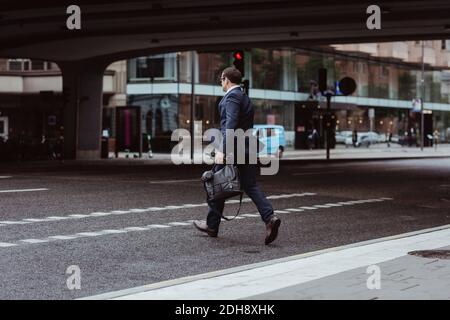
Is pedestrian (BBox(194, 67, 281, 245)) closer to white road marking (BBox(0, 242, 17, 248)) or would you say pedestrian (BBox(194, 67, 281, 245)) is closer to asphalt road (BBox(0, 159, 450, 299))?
asphalt road (BBox(0, 159, 450, 299))

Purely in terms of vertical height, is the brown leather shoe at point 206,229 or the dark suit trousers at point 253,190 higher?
the dark suit trousers at point 253,190

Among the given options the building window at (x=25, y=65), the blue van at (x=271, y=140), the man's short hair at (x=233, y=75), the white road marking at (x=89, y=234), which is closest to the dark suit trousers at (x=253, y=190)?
the man's short hair at (x=233, y=75)

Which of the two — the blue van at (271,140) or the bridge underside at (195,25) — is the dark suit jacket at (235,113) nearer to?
the bridge underside at (195,25)

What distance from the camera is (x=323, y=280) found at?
6805 mm

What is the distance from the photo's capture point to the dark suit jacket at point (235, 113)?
31.1 feet

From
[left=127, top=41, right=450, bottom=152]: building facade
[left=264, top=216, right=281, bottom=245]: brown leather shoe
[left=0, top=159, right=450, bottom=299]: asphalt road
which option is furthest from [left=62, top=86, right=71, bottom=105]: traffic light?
[left=264, top=216, right=281, bottom=245]: brown leather shoe

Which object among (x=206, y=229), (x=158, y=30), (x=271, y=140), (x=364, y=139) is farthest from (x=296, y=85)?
(x=206, y=229)

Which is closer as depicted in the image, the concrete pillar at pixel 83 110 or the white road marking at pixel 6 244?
the white road marking at pixel 6 244

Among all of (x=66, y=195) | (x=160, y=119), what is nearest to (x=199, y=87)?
(x=160, y=119)

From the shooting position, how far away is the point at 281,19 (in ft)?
86.4

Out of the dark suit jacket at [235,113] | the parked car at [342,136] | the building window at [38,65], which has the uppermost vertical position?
the building window at [38,65]

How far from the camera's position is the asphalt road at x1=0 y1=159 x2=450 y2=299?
7891 mm

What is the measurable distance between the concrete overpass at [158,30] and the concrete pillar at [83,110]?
4 centimetres
